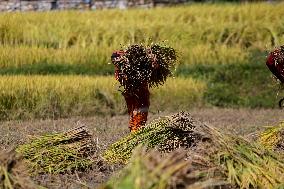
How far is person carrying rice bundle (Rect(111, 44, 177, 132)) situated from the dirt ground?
1.53 ft

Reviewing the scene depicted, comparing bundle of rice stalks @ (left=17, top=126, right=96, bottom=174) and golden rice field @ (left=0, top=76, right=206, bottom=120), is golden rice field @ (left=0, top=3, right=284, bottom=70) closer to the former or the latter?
golden rice field @ (left=0, top=76, right=206, bottom=120)

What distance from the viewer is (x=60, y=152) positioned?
5.67 m

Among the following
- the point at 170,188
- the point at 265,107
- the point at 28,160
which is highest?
the point at 170,188

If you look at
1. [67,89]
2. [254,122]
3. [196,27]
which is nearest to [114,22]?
[196,27]

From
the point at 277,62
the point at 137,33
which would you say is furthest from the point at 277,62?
the point at 137,33

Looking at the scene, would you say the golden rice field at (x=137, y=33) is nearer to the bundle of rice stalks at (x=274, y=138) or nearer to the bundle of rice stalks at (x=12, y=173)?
the bundle of rice stalks at (x=274, y=138)

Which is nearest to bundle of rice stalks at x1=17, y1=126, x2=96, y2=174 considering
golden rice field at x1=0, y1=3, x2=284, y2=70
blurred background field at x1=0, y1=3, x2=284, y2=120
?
blurred background field at x1=0, y1=3, x2=284, y2=120

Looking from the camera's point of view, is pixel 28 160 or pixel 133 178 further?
pixel 28 160

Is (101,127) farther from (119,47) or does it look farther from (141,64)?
(119,47)

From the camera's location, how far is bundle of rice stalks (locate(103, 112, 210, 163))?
557 centimetres

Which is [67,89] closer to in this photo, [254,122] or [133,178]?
[254,122]

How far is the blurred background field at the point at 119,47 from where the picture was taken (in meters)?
10.9

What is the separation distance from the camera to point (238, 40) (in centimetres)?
1567

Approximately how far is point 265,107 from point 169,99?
5.78 feet
